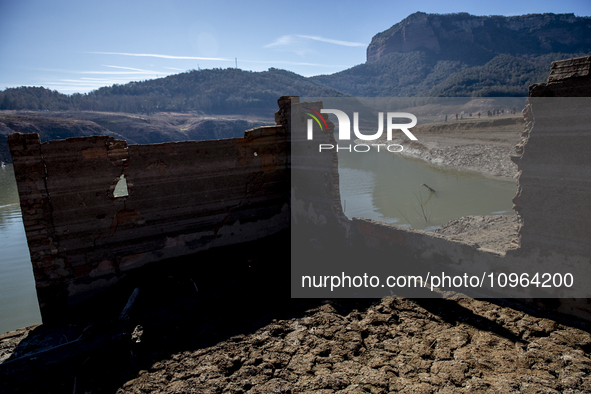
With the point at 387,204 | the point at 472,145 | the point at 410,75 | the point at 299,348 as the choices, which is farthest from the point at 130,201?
the point at 410,75

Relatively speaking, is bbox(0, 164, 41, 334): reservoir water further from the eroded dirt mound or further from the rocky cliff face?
the rocky cliff face

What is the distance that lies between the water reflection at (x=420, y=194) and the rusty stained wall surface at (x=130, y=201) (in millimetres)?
7313

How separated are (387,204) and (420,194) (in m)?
1.94

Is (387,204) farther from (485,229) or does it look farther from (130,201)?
(130,201)

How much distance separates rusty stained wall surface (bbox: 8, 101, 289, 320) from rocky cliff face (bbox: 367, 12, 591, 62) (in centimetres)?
10789

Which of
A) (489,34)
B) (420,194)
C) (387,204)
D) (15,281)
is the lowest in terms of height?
(15,281)

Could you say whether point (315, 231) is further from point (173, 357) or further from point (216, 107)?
point (216, 107)

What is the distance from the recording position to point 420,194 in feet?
53.0

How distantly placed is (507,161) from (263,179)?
56.6 feet

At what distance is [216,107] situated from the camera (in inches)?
3012

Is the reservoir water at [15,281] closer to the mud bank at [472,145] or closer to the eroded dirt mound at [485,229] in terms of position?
the eroded dirt mound at [485,229]

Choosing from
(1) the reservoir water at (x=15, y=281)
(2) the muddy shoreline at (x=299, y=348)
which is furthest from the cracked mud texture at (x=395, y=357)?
(1) the reservoir water at (x=15, y=281)

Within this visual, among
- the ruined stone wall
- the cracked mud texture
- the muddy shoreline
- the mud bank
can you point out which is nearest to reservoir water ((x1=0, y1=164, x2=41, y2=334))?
the muddy shoreline

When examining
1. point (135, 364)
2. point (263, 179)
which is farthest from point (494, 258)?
point (135, 364)
